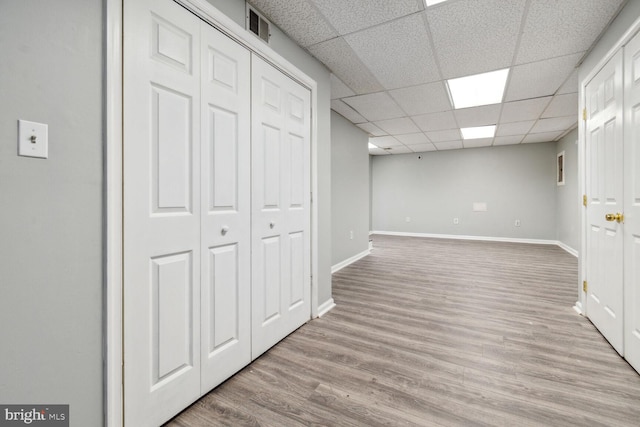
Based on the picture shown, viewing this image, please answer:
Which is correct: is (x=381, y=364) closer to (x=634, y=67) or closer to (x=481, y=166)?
(x=634, y=67)

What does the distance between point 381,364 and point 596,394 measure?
45.9 inches

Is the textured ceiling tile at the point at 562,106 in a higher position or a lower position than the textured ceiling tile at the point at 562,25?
higher

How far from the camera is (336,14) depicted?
201 cm

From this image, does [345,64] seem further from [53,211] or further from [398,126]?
[398,126]

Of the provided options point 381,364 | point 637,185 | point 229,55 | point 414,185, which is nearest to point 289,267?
point 381,364

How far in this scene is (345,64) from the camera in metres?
2.76

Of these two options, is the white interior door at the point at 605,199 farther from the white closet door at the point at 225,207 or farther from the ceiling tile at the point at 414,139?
the ceiling tile at the point at 414,139

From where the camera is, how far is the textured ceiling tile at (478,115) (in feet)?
13.9

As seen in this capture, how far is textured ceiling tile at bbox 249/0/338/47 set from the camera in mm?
1904

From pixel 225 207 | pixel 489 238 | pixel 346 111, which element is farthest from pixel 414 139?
pixel 225 207

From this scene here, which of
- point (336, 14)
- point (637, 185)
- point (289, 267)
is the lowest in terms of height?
point (289, 267)

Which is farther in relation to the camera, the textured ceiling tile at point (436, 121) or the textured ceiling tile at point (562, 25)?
the textured ceiling tile at point (436, 121)

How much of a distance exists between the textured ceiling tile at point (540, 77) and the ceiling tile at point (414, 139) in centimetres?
226

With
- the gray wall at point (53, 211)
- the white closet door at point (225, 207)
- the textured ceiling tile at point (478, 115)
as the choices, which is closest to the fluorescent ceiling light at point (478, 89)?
the textured ceiling tile at point (478, 115)
